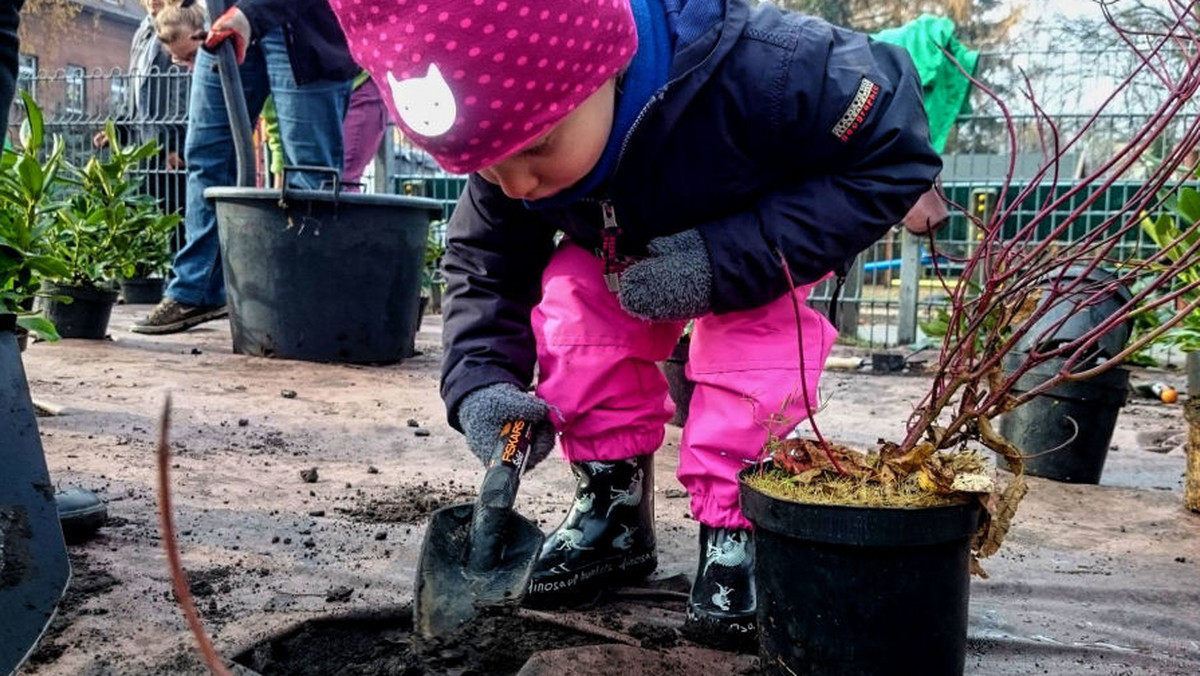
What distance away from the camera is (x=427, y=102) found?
1354 mm

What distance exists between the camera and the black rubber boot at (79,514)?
1.82 meters

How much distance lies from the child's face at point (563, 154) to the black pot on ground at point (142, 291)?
621 cm

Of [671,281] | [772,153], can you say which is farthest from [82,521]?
[772,153]

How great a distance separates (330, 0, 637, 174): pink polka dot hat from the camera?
131 centimetres

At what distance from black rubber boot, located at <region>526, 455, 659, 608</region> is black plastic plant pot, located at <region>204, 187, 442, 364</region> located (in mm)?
2360

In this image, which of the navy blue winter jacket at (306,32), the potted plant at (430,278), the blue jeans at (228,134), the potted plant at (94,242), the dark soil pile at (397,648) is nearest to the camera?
the dark soil pile at (397,648)

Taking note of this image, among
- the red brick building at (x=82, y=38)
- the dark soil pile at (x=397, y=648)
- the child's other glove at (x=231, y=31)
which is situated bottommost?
the dark soil pile at (x=397, y=648)

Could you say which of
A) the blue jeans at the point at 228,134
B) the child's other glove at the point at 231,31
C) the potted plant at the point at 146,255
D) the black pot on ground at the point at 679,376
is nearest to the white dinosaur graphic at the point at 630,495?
the black pot on ground at the point at 679,376

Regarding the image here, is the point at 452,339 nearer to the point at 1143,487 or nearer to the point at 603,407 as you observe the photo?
the point at 603,407

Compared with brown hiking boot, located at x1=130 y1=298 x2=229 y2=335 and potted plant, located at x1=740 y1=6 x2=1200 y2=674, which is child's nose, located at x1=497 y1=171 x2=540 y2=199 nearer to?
potted plant, located at x1=740 y1=6 x2=1200 y2=674

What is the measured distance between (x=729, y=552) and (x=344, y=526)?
2.72ft

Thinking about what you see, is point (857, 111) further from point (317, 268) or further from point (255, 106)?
point (255, 106)

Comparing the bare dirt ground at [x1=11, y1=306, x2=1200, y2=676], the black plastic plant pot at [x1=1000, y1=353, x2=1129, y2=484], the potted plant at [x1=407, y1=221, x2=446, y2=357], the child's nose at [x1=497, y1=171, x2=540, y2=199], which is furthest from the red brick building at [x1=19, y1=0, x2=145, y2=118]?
the child's nose at [x1=497, y1=171, x2=540, y2=199]

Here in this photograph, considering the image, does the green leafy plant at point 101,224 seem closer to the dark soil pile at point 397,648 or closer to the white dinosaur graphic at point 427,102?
the dark soil pile at point 397,648
